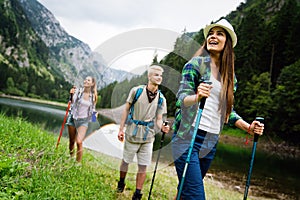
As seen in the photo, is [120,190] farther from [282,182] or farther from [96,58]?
[282,182]

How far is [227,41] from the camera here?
324 centimetres

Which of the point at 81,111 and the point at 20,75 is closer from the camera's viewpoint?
the point at 81,111

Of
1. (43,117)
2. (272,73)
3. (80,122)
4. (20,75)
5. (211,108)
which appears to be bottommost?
(43,117)

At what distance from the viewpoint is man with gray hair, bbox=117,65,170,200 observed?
5047mm

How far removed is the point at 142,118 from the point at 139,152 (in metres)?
0.76

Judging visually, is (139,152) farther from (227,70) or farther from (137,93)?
(227,70)

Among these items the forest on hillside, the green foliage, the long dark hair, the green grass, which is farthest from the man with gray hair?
the forest on hillside

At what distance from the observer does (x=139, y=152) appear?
5387 mm

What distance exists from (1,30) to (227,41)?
22701cm

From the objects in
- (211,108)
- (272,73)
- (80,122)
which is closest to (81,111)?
(80,122)

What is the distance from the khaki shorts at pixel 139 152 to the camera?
5312mm

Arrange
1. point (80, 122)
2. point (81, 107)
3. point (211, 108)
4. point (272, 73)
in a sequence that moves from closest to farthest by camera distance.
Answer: point (211, 108) → point (80, 122) → point (81, 107) → point (272, 73)

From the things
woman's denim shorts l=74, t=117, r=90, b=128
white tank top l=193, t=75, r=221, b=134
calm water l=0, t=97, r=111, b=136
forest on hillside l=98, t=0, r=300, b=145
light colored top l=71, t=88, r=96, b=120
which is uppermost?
forest on hillside l=98, t=0, r=300, b=145

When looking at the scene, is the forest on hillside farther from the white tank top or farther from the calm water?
the white tank top
